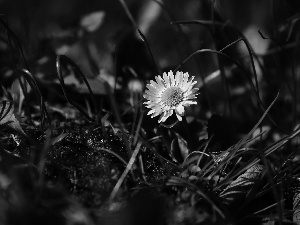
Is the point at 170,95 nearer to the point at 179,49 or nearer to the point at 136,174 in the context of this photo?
the point at 136,174

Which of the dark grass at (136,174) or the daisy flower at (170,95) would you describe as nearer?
the dark grass at (136,174)

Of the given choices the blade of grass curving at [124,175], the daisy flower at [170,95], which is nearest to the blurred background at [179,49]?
the daisy flower at [170,95]

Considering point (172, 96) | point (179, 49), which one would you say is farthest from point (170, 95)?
point (179, 49)

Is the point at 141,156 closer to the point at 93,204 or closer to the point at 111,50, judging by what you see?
the point at 93,204

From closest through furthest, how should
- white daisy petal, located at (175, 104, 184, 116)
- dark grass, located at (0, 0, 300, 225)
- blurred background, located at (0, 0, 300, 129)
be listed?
dark grass, located at (0, 0, 300, 225) < white daisy petal, located at (175, 104, 184, 116) < blurred background, located at (0, 0, 300, 129)

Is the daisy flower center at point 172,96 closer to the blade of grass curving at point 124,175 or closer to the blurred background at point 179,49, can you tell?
the blade of grass curving at point 124,175

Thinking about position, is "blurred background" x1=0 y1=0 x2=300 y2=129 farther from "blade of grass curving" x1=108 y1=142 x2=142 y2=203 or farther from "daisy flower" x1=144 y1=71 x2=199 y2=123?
"blade of grass curving" x1=108 y1=142 x2=142 y2=203

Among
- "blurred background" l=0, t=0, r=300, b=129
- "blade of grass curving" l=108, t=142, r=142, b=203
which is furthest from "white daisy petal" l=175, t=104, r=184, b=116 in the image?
"blurred background" l=0, t=0, r=300, b=129

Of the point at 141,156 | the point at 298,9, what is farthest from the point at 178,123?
the point at 298,9

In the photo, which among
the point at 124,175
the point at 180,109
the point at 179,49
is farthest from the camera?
the point at 179,49
